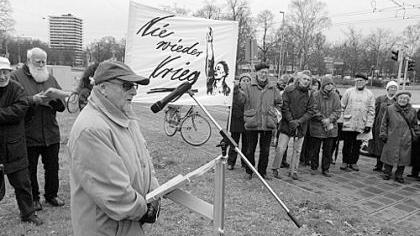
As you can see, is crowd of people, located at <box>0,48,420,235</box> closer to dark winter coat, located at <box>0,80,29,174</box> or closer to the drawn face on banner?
dark winter coat, located at <box>0,80,29,174</box>

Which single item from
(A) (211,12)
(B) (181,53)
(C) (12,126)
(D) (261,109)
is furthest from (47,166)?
(A) (211,12)

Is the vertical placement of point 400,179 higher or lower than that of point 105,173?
lower

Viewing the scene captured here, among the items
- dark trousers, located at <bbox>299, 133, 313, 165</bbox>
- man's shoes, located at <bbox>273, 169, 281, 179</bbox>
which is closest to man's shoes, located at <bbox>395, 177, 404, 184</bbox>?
dark trousers, located at <bbox>299, 133, 313, 165</bbox>

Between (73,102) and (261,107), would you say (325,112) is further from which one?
(73,102)

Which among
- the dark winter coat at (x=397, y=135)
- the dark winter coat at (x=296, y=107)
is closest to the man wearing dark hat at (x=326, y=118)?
the dark winter coat at (x=296, y=107)

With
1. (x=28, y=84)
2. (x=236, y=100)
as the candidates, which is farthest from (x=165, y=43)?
(x=28, y=84)

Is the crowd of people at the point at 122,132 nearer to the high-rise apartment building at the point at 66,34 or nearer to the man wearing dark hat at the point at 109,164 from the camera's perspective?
the man wearing dark hat at the point at 109,164

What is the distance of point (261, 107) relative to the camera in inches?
223

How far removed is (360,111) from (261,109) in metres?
2.24

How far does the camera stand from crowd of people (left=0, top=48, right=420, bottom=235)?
72.9 inches

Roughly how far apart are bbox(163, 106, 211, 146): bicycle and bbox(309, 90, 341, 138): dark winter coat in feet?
9.36

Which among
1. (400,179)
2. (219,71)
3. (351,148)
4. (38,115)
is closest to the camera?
(38,115)

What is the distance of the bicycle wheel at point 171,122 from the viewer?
29.3 feet

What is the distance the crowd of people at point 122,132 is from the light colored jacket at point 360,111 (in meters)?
0.02
